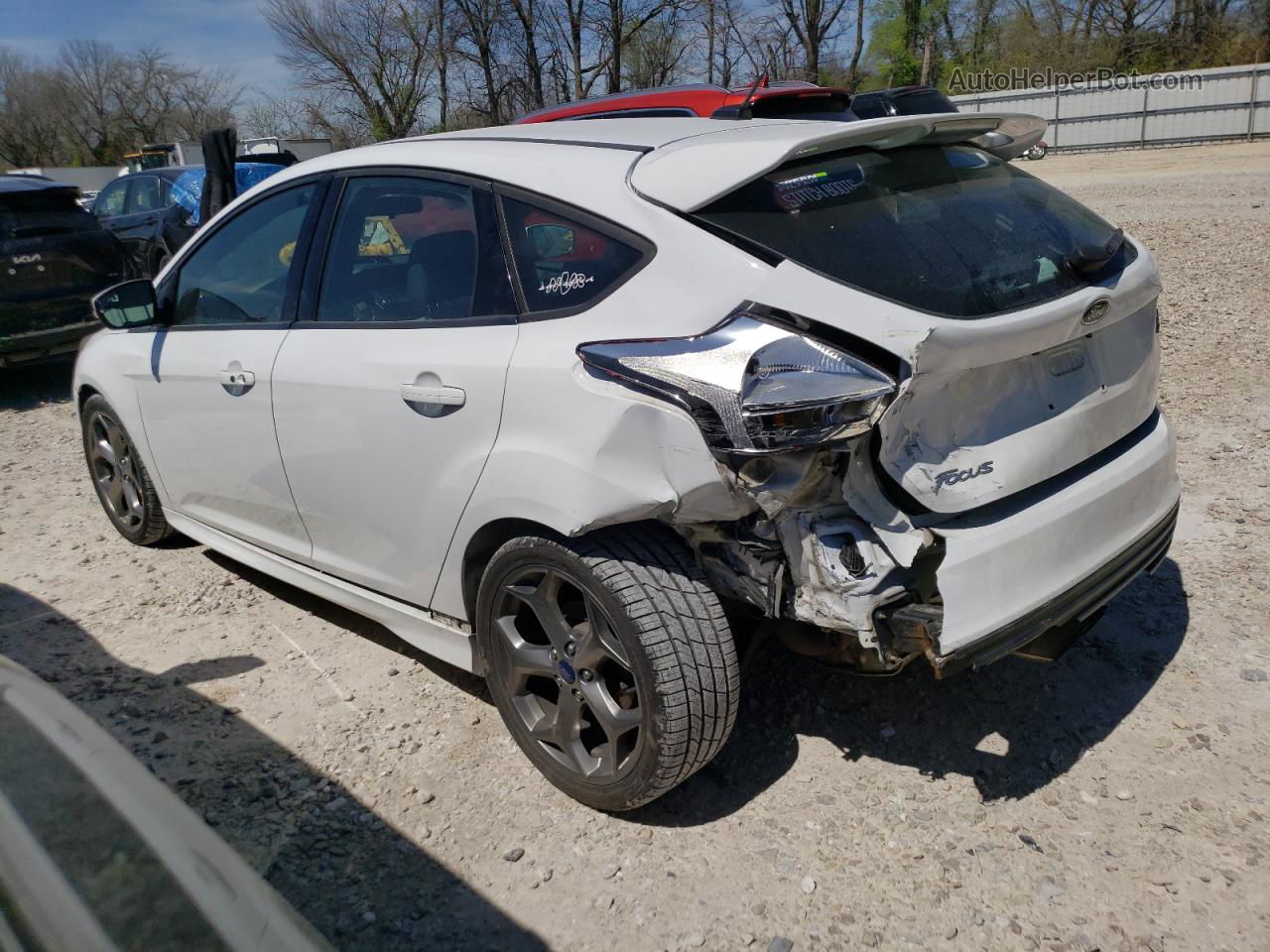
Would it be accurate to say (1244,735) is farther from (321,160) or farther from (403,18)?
(403,18)

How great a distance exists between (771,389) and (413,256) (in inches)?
55.5

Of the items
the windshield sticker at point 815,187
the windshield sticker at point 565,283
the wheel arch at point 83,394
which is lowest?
the wheel arch at point 83,394

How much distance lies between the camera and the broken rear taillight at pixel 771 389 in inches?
83.9

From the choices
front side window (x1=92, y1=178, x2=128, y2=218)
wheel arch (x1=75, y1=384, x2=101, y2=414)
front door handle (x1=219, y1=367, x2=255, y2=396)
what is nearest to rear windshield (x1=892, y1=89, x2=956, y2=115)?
front door handle (x1=219, y1=367, x2=255, y2=396)

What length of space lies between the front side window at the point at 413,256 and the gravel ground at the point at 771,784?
133 cm

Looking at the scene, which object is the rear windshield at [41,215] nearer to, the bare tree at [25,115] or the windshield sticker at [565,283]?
the windshield sticker at [565,283]

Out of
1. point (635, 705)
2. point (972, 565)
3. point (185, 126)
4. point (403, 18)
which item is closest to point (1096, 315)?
point (972, 565)

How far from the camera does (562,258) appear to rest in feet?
8.58

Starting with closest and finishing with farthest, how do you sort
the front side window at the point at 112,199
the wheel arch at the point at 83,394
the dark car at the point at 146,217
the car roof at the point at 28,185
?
the wheel arch at the point at 83,394 < the car roof at the point at 28,185 < the dark car at the point at 146,217 < the front side window at the point at 112,199

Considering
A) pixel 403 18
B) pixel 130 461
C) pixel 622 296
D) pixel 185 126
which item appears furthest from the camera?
pixel 185 126

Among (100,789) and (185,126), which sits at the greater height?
(185,126)

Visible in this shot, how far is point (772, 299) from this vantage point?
2230mm

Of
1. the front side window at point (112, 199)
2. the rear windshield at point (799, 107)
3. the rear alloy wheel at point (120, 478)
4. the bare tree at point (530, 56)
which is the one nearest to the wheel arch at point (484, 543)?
the rear alloy wheel at point (120, 478)

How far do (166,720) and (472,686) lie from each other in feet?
3.33
